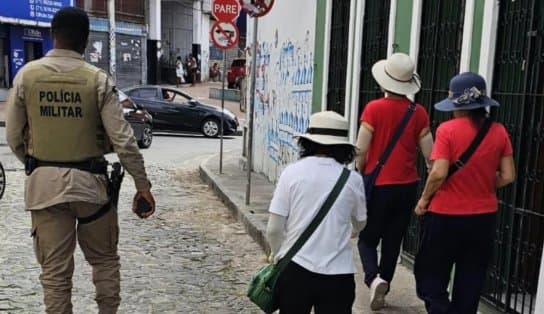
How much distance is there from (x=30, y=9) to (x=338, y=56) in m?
21.5

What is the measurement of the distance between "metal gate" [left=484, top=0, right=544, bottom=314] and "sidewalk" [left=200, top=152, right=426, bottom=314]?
0.76 metres

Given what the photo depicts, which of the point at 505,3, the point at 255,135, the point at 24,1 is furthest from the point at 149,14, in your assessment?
the point at 505,3

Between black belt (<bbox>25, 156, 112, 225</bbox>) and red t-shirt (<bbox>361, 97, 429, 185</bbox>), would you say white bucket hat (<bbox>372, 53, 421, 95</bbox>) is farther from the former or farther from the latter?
black belt (<bbox>25, 156, 112, 225</bbox>)

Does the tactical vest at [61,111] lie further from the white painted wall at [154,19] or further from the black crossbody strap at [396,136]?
the white painted wall at [154,19]

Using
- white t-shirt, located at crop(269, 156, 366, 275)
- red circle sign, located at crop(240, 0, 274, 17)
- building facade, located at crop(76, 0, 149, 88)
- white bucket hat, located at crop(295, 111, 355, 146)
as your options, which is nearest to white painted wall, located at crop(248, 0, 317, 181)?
red circle sign, located at crop(240, 0, 274, 17)

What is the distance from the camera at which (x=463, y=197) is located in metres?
3.67

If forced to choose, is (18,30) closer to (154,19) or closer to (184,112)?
(154,19)

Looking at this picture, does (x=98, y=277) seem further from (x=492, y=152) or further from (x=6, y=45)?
(x=6, y=45)

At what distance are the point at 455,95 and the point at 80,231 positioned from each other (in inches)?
96.4

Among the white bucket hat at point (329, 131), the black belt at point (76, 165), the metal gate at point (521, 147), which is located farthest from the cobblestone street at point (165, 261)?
the white bucket hat at point (329, 131)

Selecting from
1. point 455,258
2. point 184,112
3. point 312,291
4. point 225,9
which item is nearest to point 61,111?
point 312,291

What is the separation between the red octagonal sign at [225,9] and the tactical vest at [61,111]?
686cm

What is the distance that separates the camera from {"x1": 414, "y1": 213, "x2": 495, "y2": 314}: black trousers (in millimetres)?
3713

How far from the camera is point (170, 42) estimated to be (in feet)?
131
